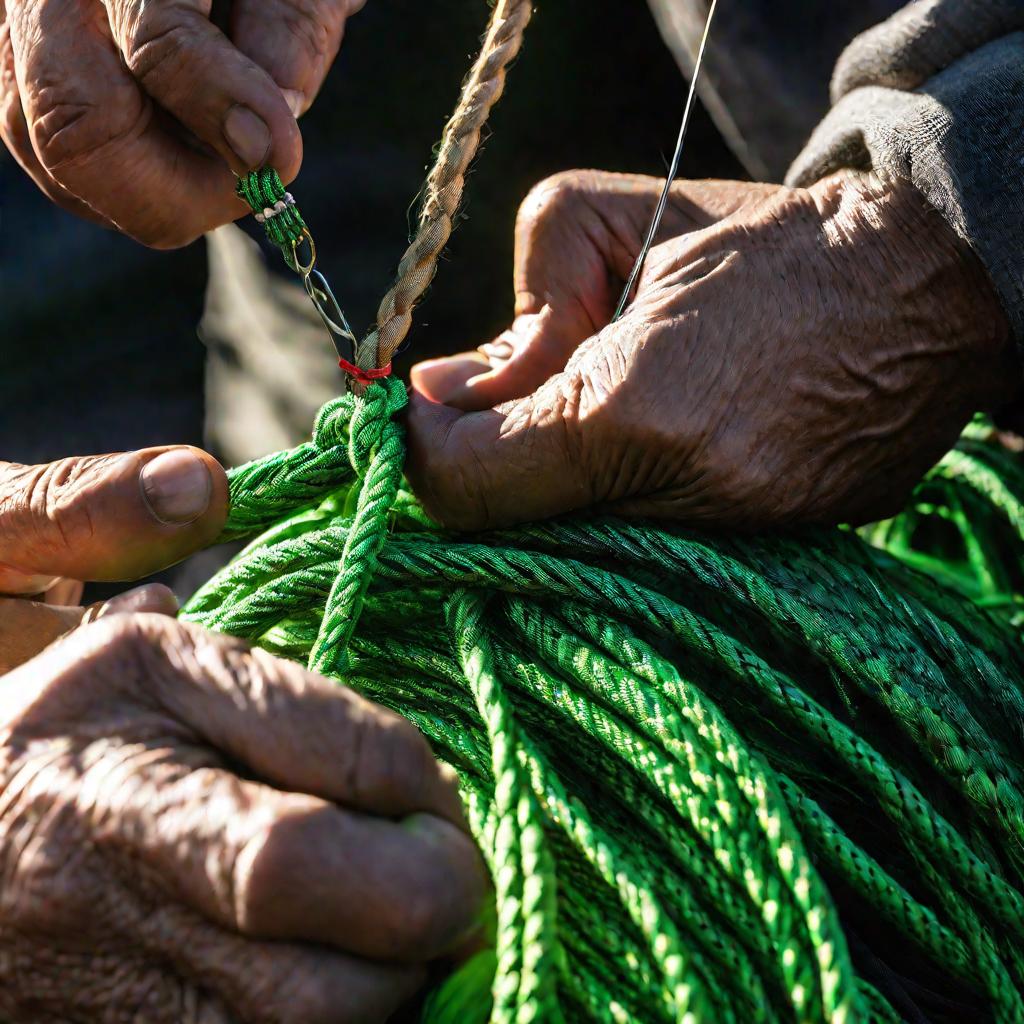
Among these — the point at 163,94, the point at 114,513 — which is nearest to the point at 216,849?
the point at 114,513

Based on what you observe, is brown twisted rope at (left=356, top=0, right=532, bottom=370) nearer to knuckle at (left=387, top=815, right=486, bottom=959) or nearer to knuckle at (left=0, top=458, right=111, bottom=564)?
knuckle at (left=0, top=458, right=111, bottom=564)

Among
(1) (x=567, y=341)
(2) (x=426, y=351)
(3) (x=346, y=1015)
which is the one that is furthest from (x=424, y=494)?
(2) (x=426, y=351)

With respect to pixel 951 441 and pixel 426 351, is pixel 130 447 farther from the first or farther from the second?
pixel 951 441

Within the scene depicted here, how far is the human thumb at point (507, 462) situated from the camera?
0.99 meters

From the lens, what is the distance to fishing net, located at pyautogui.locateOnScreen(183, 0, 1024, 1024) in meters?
0.75

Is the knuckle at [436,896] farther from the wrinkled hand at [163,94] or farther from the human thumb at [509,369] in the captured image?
the wrinkled hand at [163,94]

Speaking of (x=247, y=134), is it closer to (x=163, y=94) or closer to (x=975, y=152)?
(x=163, y=94)

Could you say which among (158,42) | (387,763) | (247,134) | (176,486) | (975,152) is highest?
(158,42)

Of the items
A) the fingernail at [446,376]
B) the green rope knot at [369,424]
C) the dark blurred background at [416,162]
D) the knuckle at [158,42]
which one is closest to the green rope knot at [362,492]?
the green rope knot at [369,424]

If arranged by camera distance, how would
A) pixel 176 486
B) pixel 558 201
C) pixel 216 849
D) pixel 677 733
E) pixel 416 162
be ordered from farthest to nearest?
1. pixel 416 162
2. pixel 558 201
3. pixel 176 486
4. pixel 677 733
5. pixel 216 849

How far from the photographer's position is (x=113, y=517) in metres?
1.01

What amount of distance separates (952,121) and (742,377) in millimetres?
361

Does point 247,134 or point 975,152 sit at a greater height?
point 247,134

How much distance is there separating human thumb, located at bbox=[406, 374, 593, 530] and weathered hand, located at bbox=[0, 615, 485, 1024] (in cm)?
36
